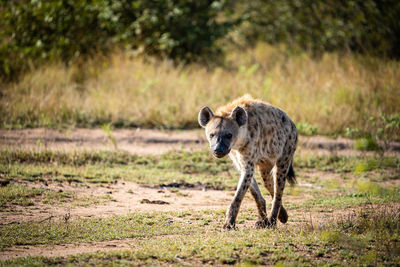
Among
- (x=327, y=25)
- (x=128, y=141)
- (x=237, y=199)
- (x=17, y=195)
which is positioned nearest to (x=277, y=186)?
(x=237, y=199)

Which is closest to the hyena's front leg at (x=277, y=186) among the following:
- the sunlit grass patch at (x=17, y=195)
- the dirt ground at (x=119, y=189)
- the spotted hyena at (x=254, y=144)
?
the spotted hyena at (x=254, y=144)

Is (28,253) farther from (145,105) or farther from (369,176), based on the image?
(145,105)

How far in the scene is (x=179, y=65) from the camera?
11445 millimetres

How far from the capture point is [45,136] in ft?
25.1

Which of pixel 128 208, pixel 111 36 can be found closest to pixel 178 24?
pixel 111 36

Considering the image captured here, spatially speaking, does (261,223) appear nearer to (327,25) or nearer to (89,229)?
(89,229)

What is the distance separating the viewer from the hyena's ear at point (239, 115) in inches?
177

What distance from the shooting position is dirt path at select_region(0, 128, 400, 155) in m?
7.35

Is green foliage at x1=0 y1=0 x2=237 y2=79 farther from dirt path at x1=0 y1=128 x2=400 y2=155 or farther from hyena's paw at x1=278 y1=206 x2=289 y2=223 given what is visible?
hyena's paw at x1=278 y1=206 x2=289 y2=223

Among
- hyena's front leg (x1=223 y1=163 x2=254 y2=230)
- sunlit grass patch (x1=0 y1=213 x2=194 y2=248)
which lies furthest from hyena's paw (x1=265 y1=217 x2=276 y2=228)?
sunlit grass patch (x1=0 y1=213 x2=194 y2=248)

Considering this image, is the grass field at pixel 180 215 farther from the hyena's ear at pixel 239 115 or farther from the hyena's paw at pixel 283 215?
the hyena's ear at pixel 239 115

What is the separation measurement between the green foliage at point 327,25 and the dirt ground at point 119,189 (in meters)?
5.50

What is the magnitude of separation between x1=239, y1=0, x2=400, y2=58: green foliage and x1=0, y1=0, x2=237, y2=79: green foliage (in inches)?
75.7

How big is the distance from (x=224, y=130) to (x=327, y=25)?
11.2m
